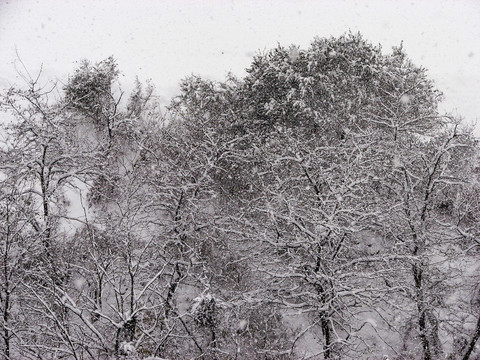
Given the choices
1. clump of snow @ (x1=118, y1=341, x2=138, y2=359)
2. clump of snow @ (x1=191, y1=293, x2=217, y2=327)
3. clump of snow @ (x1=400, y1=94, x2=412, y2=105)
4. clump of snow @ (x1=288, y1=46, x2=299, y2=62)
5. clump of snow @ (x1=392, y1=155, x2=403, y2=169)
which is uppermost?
clump of snow @ (x1=288, y1=46, x2=299, y2=62)

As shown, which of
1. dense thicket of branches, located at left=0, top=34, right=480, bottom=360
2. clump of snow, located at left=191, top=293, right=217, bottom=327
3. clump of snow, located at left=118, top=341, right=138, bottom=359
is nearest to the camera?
clump of snow, located at left=118, top=341, right=138, bottom=359

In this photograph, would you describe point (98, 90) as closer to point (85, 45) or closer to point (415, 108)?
point (85, 45)

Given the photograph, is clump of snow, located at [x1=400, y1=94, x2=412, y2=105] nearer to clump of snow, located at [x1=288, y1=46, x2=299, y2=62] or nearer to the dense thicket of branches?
the dense thicket of branches

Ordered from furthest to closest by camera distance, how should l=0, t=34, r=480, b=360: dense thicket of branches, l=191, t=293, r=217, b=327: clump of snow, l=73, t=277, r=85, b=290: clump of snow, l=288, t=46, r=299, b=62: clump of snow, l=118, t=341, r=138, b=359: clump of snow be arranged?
l=288, t=46, r=299, b=62: clump of snow
l=73, t=277, r=85, b=290: clump of snow
l=0, t=34, r=480, b=360: dense thicket of branches
l=191, t=293, r=217, b=327: clump of snow
l=118, t=341, r=138, b=359: clump of snow

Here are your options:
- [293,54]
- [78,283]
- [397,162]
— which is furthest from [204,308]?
[293,54]

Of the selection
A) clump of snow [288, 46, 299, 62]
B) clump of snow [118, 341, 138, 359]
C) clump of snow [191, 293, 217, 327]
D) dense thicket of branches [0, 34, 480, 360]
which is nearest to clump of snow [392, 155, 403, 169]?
dense thicket of branches [0, 34, 480, 360]

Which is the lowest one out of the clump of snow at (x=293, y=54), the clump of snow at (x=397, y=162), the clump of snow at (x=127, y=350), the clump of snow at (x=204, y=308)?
the clump of snow at (x=127, y=350)

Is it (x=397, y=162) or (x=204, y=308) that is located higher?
(x=397, y=162)

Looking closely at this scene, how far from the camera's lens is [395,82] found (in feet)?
59.7

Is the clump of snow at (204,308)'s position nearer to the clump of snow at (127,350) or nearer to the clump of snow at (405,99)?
the clump of snow at (127,350)

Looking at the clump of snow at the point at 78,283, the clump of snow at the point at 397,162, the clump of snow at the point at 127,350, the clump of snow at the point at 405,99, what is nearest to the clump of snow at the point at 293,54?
the clump of snow at the point at 405,99

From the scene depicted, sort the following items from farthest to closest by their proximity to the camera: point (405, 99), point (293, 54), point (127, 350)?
point (293, 54) → point (405, 99) → point (127, 350)

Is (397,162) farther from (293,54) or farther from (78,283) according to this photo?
(78,283)

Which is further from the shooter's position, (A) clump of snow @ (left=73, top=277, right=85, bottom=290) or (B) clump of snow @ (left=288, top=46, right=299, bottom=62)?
(B) clump of snow @ (left=288, top=46, right=299, bottom=62)
